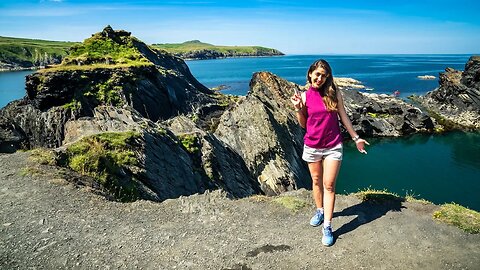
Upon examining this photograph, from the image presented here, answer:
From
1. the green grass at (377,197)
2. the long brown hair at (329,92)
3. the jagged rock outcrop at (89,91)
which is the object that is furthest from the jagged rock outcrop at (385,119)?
the long brown hair at (329,92)

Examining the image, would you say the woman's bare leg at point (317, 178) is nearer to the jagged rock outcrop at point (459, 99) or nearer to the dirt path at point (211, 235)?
the dirt path at point (211, 235)

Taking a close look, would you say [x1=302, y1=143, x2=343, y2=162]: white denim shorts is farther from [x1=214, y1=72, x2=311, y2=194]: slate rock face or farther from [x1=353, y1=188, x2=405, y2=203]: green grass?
[x1=214, y1=72, x2=311, y2=194]: slate rock face

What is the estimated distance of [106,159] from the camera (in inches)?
743

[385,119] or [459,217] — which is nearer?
[459,217]

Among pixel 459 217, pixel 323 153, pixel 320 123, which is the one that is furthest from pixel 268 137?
pixel 320 123

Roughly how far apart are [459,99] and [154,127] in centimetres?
10983

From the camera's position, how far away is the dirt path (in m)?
9.84

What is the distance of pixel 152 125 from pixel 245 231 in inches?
772

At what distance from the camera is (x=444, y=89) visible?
118875 millimetres

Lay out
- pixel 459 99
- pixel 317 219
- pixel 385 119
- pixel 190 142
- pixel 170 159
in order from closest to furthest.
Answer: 1. pixel 317 219
2. pixel 170 159
3. pixel 190 142
4. pixel 385 119
5. pixel 459 99

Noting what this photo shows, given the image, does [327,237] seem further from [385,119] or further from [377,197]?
[385,119]

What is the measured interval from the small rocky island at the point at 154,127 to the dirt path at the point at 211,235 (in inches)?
122

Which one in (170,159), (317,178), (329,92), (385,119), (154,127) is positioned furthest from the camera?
(385,119)

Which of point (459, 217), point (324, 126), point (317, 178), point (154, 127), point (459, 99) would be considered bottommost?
point (459, 99)
